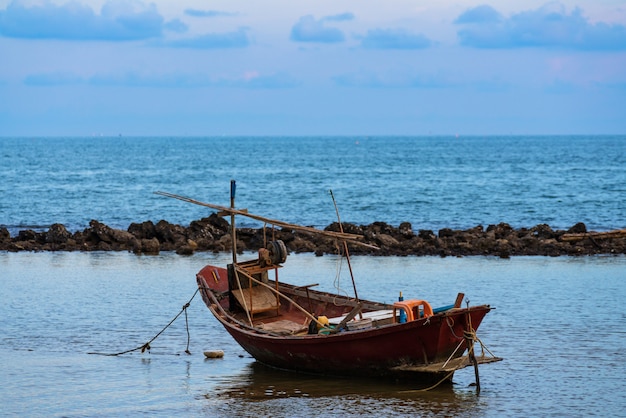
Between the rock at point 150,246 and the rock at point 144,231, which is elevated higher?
the rock at point 144,231

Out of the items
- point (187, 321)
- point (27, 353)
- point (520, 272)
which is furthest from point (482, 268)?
point (27, 353)

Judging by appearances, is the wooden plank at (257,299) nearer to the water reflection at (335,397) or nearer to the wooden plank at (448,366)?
the water reflection at (335,397)

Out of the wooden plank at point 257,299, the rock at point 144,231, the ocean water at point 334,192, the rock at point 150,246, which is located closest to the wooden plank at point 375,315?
the wooden plank at point 257,299

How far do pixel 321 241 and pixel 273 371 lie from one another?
1546cm

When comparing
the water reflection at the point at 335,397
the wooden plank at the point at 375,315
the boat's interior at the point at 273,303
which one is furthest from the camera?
the boat's interior at the point at 273,303

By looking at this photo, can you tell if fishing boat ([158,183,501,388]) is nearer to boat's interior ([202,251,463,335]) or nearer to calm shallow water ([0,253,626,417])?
boat's interior ([202,251,463,335])

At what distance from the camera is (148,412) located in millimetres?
14125

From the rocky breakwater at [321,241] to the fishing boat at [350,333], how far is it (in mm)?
11736

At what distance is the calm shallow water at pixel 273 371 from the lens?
14492mm

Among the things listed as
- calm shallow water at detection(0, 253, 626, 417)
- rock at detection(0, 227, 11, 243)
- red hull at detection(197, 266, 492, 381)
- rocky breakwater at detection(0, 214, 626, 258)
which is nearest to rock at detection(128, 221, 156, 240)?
rocky breakwater at detection(0, 214, 626, 258)

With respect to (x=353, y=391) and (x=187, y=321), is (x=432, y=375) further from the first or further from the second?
(x=187, y=321)

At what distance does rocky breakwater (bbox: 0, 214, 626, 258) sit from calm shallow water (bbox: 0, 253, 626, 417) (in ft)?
4.41

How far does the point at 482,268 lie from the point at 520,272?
1.22m

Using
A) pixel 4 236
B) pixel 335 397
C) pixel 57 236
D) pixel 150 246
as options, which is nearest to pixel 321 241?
pixel 150 246
